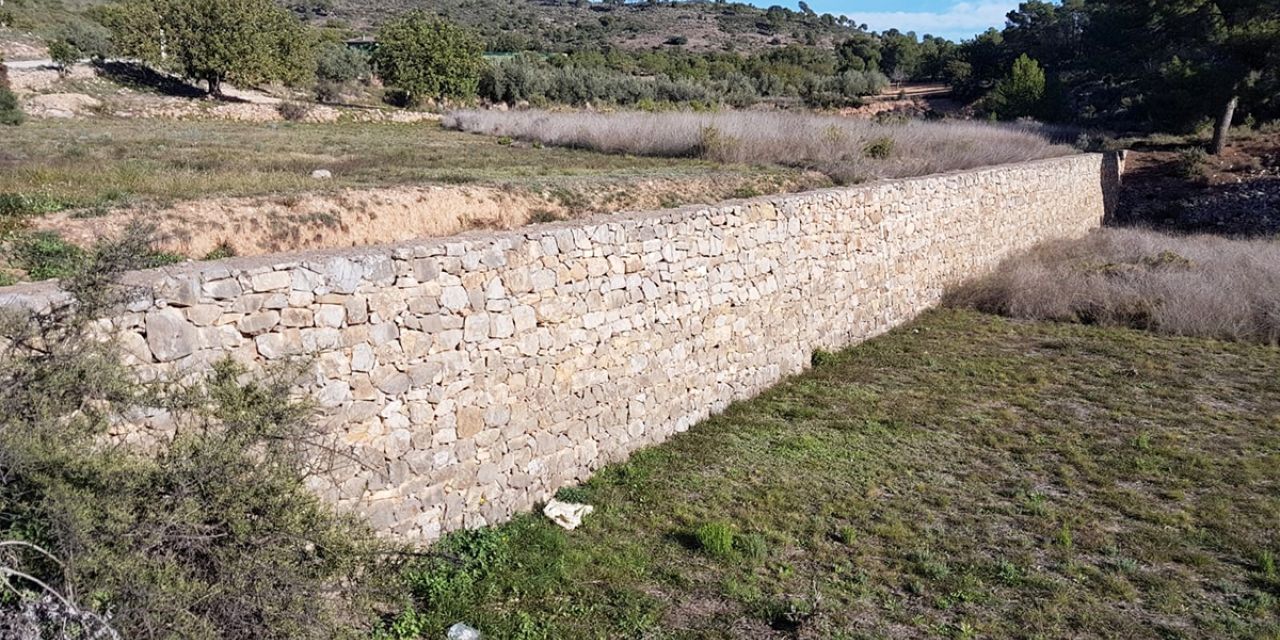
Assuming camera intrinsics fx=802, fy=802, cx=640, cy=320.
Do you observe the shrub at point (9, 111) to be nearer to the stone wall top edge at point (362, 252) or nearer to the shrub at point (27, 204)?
the shrub at point (27, 204)

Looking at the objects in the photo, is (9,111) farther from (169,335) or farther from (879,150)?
(169,335)

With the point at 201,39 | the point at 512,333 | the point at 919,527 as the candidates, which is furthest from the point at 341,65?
the point at 919,527

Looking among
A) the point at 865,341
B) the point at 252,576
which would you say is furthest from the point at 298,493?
the point at 865,341

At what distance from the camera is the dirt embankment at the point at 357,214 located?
8.55 m

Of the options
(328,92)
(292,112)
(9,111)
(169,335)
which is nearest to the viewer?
(169,335)

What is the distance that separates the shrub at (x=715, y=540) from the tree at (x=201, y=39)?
120ft

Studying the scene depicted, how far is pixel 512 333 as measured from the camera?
20.3 ft

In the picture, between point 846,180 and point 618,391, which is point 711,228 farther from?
point 846,180

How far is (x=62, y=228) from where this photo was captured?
26.8ft

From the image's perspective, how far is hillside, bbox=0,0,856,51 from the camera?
260 feet

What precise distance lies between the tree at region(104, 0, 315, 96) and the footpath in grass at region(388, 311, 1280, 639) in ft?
113

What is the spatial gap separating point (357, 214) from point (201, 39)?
1212 inches

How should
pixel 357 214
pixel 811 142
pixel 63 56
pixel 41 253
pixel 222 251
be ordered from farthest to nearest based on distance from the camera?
1. pixel 63 56
2. pixel 811 142
3. pixel 357 214
4. pixel 222 251
5. pixel 41 253

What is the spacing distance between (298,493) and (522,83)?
45.3m
